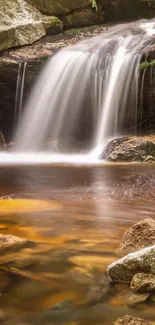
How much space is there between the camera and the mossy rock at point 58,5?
59.1 feet

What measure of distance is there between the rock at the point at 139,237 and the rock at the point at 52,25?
15.7m

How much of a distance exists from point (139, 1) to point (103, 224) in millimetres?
17601

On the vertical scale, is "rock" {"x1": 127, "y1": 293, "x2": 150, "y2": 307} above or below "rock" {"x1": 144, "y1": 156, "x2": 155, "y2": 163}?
above

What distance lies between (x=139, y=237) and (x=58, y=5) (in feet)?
56.5

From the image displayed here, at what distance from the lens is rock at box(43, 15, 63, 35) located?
17.3 metres

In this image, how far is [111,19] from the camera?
62.6 ft

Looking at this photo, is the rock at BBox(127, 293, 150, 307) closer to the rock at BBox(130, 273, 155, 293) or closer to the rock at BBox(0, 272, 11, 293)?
the rock at BBox(130, 273, 155, 293)

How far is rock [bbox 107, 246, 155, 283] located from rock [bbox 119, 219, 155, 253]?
1.59 feet

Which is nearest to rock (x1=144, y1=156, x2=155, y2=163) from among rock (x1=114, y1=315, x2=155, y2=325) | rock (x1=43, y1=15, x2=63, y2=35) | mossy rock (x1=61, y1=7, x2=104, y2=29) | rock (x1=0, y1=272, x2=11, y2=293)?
rock (x1=0, y1=272, x2=11, y2=293)

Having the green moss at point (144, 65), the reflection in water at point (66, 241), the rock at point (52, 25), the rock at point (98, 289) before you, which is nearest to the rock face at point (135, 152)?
the green moss at point (144, 65)

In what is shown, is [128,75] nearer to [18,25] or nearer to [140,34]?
[140,34]

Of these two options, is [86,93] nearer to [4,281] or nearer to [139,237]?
[139,237]

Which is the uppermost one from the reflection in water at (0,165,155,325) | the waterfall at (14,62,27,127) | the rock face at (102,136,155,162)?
the waterfall at (14,62,27,127)

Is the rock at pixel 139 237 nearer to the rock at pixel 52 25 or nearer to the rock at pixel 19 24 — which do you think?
the rock at pixel 19 24
